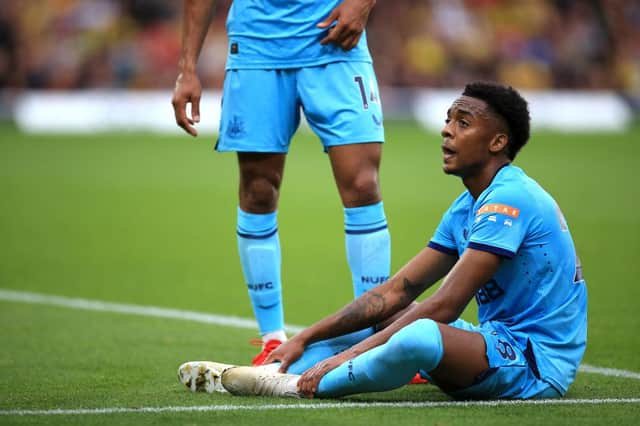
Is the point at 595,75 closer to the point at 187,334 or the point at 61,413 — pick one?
the point at 187,334

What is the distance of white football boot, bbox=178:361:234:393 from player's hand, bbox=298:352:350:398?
14.3 inches

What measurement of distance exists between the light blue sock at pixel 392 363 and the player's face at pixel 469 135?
0.73 m

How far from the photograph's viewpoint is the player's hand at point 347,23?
5.44 meters

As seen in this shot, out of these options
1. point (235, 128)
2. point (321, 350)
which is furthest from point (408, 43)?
point (321, 350)

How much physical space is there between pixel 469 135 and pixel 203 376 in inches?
54.2

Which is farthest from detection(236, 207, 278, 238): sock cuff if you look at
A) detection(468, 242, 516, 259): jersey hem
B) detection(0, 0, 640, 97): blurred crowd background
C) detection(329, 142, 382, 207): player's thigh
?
detection(0, 0, 640, 97): blurred crowd background

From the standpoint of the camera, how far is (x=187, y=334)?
6285 millimetres

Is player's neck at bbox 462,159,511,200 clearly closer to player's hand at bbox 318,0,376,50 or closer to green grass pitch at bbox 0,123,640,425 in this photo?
green grass pitch at bbox 0,123,640,425

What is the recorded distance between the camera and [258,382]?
4.51m

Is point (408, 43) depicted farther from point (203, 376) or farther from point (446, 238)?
point (203, 376)

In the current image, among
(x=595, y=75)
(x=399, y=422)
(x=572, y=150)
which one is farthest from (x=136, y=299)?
(x=595, y=75)

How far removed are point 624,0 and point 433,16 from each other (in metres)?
4.87

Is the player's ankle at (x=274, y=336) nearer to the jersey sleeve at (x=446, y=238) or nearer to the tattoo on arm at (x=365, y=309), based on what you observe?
the tattoo on arm at (x=365, y=309)

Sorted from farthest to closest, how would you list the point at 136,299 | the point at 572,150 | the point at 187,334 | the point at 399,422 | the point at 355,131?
the point at 572,150 → the point at 136,299 → the point at 187,334 → the point at 355,131 → the point at 399,422
